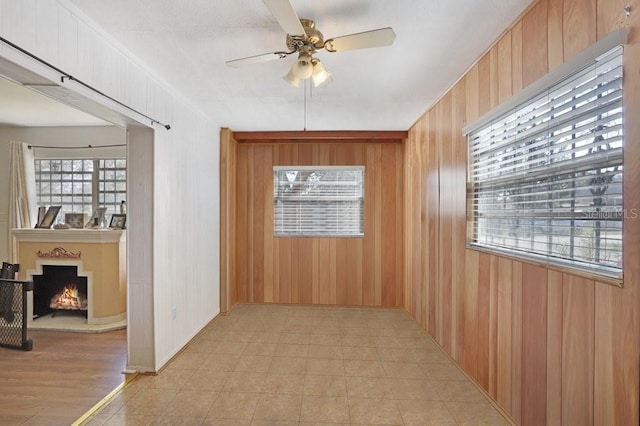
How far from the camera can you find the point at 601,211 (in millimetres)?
1367

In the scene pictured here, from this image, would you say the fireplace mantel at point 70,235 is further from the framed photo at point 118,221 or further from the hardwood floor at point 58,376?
the hardwood floor at point 58,376

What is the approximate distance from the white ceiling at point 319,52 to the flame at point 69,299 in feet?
9.43

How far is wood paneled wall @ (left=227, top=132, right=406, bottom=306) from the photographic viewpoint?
4.62 metres

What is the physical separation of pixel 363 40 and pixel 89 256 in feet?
13.1

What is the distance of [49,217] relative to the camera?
4141 mm

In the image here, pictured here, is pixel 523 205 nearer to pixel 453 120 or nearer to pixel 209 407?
pixel 453 120

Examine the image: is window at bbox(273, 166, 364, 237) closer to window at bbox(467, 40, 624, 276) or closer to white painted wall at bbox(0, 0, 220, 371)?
white painted wall at bbox(0, 0, 220, 371)

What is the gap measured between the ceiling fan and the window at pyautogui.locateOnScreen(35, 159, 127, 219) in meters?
3.39

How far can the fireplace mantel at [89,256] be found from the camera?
3818 mm

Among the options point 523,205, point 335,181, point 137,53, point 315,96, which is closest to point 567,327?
point 523,205

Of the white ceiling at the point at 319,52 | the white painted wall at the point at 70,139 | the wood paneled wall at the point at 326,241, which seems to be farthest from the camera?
the wood paneled wall at the point at 326,241

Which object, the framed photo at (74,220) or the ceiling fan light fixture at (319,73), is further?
the framed photo at (74,220)

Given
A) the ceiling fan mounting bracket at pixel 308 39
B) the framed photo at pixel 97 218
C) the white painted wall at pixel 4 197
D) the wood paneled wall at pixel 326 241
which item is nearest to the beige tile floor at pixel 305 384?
the wood paneled wall at pixel 326 241

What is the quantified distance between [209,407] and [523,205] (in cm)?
243
